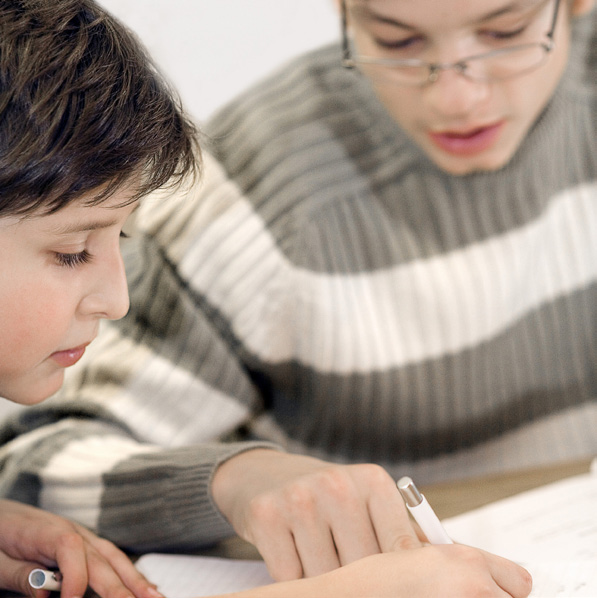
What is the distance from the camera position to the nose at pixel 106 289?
558 mm

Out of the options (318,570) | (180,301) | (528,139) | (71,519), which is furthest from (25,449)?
(528,139)

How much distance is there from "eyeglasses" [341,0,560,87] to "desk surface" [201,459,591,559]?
0.41m

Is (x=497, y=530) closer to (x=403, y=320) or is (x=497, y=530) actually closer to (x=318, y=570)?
(x=318, y=570)

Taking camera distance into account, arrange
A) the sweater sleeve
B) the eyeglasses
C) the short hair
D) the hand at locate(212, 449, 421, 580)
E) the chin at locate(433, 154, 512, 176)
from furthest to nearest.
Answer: the chin at locate(433, 154, 512, 176), the eyeglasses, the sweater sleeve, the hand at locate(212, 449, 421, 580), the short hair

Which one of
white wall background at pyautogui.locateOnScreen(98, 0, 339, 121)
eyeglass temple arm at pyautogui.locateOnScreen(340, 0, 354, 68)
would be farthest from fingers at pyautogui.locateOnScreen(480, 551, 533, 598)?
white wall background at pyautogui.locateOnScreen(98, 0, 339, 121)

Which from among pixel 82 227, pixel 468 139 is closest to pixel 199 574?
pixel 82 227

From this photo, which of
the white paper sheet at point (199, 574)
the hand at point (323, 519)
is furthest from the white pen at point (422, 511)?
the white paper sheet at point (199, 574)

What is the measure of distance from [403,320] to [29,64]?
2.07 feet

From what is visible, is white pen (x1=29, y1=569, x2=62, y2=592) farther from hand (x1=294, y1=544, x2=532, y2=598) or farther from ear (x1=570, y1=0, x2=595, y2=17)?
ear (x1=570, y1=0, x2=595, y2=17)

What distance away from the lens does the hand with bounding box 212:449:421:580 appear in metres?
0.57

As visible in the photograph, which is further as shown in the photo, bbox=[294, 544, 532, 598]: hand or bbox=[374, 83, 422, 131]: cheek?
bbox=[374, 83, 422, 131]: cheek

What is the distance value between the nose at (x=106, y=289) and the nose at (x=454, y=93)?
1.35ft

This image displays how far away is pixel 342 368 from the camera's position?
0.97 meters

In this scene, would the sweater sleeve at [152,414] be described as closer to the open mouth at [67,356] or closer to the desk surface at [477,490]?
the desk surface at [477,490]
